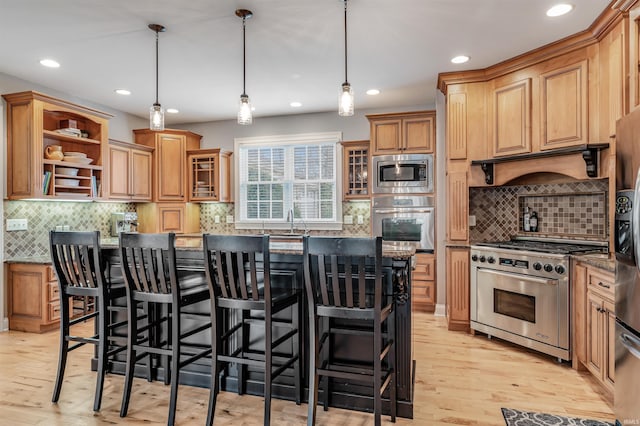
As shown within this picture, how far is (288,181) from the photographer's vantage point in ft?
19.9

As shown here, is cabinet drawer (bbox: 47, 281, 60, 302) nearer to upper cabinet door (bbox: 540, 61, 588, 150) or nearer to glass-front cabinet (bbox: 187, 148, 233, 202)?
glass-front cabinet (bbox: 187, 148, 233, 202)

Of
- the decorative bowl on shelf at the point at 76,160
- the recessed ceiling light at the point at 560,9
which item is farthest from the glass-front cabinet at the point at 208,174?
the recessed ceiling light at the point at 560,9

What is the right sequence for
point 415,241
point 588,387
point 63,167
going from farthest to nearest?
point 415,241, point 63,167, point 588,387

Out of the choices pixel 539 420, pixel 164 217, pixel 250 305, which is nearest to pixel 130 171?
pixel 164 217

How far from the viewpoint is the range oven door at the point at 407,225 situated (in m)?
4.79

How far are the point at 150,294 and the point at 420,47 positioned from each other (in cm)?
299

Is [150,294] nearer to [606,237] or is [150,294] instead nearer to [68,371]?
[68,371]

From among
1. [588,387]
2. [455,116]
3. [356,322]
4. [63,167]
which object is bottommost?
[588,387]

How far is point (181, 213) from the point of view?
601cm

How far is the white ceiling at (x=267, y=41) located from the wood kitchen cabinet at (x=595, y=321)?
1.95 meters

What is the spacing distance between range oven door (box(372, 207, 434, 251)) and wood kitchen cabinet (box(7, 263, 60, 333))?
366 cm

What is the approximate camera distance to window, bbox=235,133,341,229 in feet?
19.1

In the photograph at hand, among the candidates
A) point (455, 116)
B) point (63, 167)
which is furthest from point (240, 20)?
point (63, 167)

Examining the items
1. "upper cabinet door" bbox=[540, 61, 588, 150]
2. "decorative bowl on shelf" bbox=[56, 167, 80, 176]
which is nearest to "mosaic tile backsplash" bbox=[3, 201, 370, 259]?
"decorative bowl on shelf" bbox=[56, 167, 80, 176]
